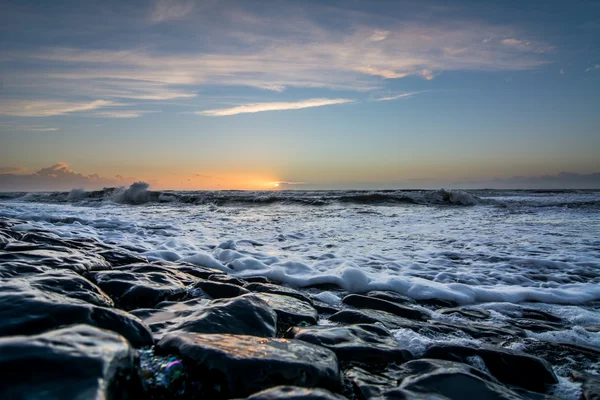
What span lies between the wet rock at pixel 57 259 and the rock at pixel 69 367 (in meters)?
1.70

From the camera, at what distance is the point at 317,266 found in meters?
4.12

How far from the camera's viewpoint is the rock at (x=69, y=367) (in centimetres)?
98

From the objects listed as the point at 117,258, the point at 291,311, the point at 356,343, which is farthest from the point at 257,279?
the point at 356,343

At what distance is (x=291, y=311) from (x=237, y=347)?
837 millimetres

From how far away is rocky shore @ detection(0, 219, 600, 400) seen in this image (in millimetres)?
1133

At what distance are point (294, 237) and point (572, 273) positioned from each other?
3.97 meters

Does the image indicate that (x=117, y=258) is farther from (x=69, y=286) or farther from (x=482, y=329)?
(x=482, y=329)

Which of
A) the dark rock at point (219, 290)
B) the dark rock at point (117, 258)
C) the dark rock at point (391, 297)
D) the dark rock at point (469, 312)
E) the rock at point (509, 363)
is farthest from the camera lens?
the dark rock at point (117, 258)

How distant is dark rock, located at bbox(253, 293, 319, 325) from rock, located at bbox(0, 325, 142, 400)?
1061 millimetres

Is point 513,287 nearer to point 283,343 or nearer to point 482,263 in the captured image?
point 482,263

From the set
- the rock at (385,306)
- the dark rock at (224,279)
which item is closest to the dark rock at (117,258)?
the dark rock at (224,279)

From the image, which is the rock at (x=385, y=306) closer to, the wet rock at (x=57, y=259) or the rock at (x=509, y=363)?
the rock at (x=509, y=363)

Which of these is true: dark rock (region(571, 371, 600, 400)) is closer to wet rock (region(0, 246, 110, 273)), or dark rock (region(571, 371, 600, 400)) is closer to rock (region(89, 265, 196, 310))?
rock (region(89, 265, 196, 310))

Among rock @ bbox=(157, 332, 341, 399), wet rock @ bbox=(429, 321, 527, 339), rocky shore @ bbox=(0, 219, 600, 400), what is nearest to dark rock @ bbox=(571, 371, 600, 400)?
rocky shore @ bbox=(0, 219, 600, 400)
